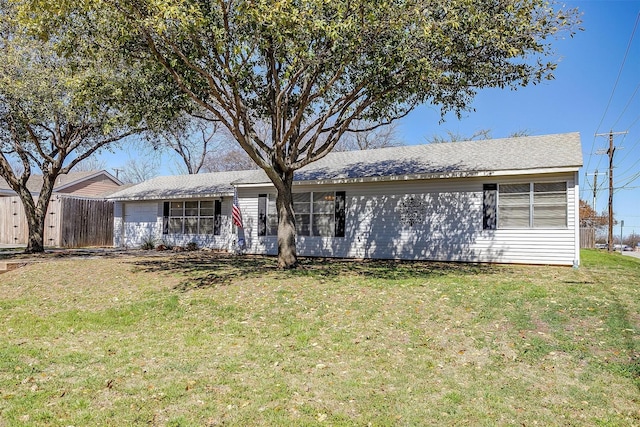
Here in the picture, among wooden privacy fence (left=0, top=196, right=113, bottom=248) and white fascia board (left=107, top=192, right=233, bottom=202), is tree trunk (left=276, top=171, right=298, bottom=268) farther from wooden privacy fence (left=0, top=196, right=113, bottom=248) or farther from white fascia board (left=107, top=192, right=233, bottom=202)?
wooden privacy fence (left=0, top=196, right=113, bottom=248)

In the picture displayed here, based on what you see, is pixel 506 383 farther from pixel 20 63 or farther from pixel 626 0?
pixel 20 63

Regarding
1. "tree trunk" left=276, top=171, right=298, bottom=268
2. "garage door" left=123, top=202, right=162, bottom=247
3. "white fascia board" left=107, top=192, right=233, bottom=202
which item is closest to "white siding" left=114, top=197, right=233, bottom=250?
"garage door" left=123, top=202, right=162, bottom=247

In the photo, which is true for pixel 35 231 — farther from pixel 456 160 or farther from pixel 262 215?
pixel 456 160

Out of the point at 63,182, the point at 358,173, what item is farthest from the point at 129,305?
the point at 63,182

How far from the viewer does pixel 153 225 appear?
2009cm

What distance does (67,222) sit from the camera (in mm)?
20391

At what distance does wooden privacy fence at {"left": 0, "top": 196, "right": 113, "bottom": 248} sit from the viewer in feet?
66.5

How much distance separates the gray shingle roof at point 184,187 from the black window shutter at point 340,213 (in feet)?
16.3

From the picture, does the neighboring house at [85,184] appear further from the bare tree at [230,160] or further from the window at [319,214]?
the window at [319,214]

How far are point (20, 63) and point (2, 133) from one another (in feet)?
10.8

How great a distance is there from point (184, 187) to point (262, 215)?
5770mm

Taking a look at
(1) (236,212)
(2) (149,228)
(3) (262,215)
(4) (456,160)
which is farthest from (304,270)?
(2) (149,228)

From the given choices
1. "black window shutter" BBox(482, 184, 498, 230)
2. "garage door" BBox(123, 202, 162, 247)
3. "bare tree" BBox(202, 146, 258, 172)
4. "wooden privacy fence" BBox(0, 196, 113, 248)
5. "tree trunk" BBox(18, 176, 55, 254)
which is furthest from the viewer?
"bare tree" BBox(202, 146, 258, 172)

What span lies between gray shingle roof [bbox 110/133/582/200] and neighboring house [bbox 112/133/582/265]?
0.03 meters
